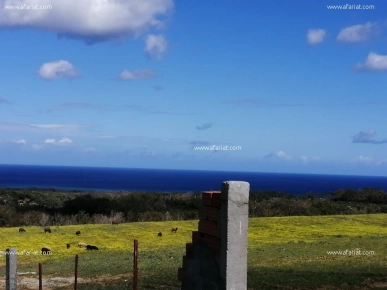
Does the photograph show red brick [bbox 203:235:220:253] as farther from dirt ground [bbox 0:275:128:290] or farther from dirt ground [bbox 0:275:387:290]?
dirt ground [bbox 0:275:128:290]

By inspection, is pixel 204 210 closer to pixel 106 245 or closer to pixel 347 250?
pixel 347 250

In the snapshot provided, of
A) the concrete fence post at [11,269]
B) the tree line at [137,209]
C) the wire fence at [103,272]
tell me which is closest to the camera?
the concrete fence post at [11,269]

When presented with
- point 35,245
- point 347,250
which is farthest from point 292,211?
point 35,245

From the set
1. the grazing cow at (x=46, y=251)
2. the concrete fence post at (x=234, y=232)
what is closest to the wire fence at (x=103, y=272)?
A: the grazing cow at (x=46, y=251)

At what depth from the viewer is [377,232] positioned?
35062 millimetres

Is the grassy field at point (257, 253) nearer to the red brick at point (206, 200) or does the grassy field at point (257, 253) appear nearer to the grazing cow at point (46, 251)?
the grazing cow at point (46, 251)

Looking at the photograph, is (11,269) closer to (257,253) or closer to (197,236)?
(197,236)

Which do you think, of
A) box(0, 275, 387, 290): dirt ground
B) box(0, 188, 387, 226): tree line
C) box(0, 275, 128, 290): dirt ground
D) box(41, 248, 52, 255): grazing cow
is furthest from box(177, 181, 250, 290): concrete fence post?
box(0, 188, 387, 226): tree line

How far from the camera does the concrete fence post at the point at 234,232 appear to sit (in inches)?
285

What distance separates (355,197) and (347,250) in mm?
39111

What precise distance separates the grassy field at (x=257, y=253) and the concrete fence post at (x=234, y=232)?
28.2ft

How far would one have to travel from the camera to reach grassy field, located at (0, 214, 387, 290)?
1713cm

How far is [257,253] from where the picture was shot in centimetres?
2562

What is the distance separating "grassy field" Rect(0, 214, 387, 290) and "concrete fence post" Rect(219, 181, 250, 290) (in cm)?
861
